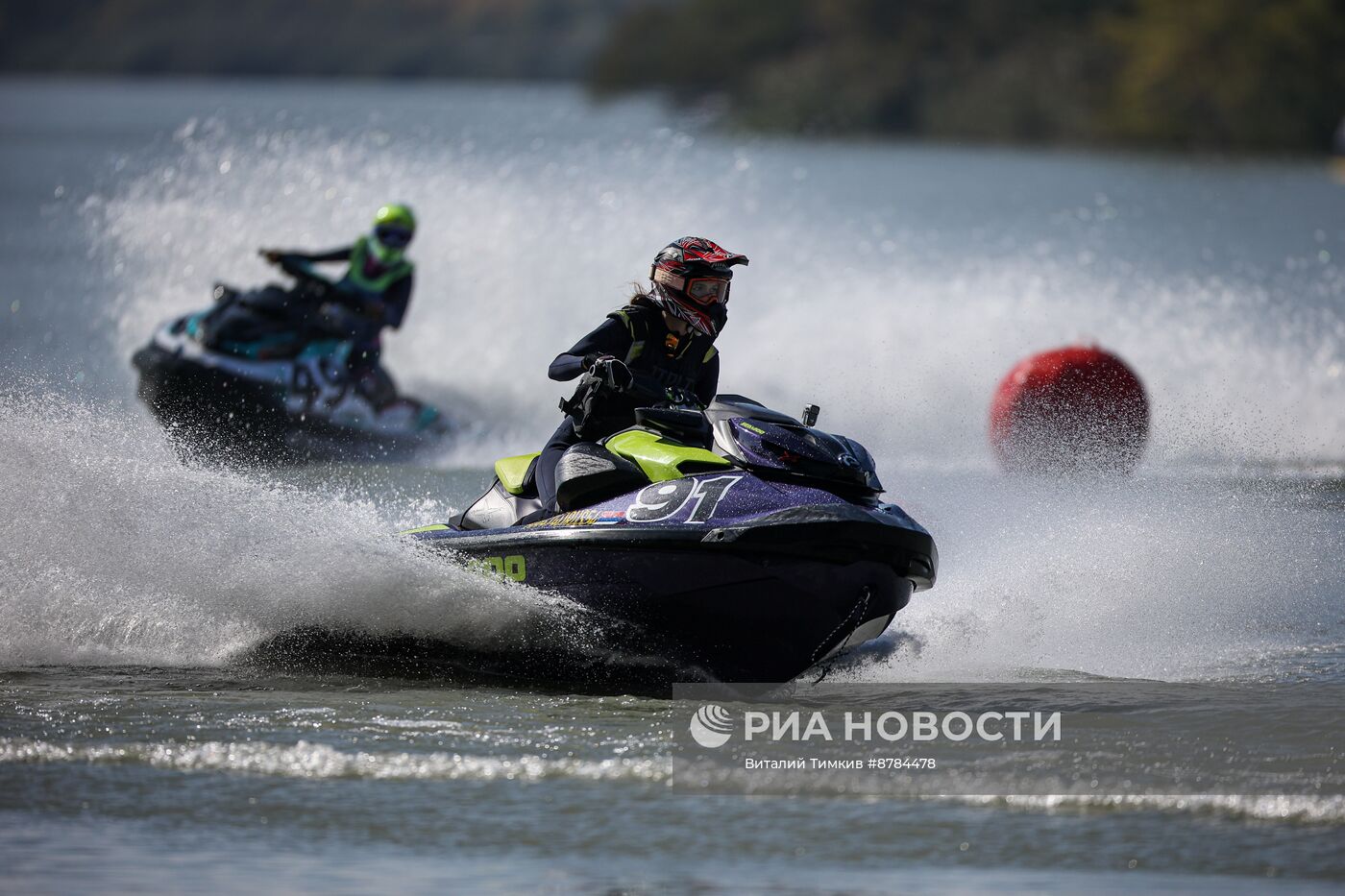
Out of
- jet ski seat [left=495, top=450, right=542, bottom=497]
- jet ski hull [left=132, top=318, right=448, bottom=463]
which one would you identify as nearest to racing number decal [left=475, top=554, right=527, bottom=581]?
jet ski seat [left=495, top=450, right=542, bottom=497]

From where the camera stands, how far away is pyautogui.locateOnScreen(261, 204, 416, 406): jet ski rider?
39.5 ft

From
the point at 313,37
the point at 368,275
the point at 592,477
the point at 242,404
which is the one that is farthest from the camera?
the point at 313,37

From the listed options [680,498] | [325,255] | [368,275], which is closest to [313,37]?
[325,255]

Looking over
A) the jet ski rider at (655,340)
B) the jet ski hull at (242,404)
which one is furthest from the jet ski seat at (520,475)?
the jet ski hull at (242,404)

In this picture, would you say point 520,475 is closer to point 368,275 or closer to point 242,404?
point 242,404

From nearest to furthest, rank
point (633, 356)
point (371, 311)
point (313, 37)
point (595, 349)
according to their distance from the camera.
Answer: point (595, 349) < point (633, 356) < point (371, 311) < point (313, 37)

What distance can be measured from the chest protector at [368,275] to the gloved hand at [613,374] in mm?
6142

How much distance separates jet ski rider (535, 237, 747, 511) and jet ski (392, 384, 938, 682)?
0.13 meters

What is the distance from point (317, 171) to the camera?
1839 centimetres

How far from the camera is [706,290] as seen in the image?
262 inches

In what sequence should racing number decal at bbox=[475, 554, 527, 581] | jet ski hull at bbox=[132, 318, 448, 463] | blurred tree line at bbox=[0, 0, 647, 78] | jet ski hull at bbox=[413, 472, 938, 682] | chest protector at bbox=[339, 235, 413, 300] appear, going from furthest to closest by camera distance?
blurred tree line at bbox=[0, 0, 647, 78]
chest protector at bbox=[339, 235, 413, 300]
jet ski hull at bbox=[132, 318, 448, 463]
racing number decal at bbox=[475, 554, 527, 581]
jet ski hull at bbox=[413, 472, 938, 682]

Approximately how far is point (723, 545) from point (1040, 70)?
53656mm

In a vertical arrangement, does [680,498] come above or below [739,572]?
above

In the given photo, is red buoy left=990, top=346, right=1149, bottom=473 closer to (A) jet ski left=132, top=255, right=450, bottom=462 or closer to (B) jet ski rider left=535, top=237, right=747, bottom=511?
(A) jet ski left=132, top=255, right=450, bottom=462
